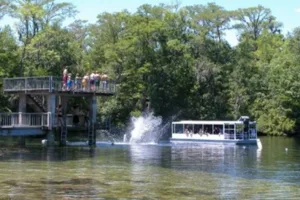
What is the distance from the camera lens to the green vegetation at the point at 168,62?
66.7 metres

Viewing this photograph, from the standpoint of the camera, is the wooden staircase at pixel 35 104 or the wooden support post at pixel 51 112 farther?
the wooden staircase at pixel 35 104

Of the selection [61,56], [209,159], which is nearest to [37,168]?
[209,159]

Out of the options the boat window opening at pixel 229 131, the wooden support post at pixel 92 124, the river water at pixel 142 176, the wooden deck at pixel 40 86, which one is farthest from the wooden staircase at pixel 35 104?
the boat window opening at pixel 229 131

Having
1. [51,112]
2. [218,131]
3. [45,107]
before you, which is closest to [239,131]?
[218,131]

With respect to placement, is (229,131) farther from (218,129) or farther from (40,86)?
(40,86)

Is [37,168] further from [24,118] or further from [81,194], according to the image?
[24,118]

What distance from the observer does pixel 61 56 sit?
6850 cm

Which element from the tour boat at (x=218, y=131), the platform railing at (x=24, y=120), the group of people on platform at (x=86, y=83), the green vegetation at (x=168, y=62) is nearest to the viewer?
the platform railing at (x=24, y=120)

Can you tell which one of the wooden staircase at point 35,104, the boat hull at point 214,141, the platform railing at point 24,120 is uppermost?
the wooden staircase at point 35,104

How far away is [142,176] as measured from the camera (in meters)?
26.6

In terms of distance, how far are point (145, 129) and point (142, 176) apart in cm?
3811

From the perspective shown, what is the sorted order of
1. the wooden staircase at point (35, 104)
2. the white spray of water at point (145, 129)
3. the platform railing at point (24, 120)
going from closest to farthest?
the platform railing at point (24, 120) → the wooden staircase at point (35, 104) → the white spray of water at point (145, 129)

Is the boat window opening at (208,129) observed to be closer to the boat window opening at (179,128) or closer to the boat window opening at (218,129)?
the boat window opening at (218,129)

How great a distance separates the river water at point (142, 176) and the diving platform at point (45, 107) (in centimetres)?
258
